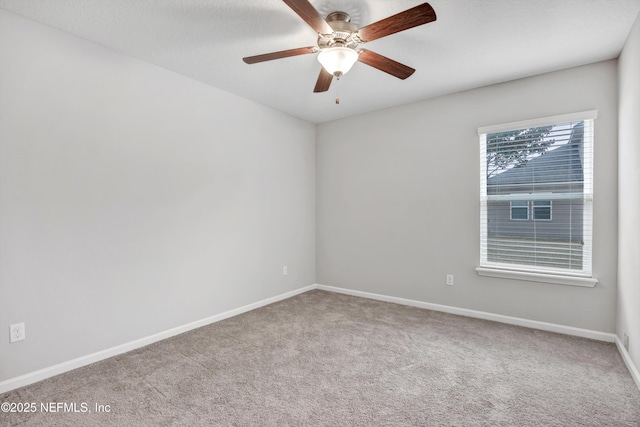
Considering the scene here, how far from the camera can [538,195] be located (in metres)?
3.23

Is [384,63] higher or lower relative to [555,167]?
higher

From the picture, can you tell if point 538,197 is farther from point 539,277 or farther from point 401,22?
point 401,22

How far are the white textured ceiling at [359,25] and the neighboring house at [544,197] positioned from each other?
84cm

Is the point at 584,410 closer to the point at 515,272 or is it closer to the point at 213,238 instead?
the point at 515,272

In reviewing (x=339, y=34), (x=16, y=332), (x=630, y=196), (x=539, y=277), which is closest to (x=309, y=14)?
(x=339, y=34)

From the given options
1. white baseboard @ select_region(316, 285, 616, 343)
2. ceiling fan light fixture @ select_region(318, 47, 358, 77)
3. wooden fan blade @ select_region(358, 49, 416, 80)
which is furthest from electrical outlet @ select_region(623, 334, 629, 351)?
ceiling fan light fixture @ select_region(318, 47, 358, 77)

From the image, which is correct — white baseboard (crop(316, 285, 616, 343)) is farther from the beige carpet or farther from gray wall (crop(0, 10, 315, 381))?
gray wall (crop(0, 10, 315, 381))

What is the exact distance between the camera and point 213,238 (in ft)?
11.4

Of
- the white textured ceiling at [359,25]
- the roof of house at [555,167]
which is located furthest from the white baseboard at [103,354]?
the roof of house at [555,167]

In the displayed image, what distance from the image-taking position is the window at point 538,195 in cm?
301

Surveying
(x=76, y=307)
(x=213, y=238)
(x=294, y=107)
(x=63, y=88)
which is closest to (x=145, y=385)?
(x=76, y=307)

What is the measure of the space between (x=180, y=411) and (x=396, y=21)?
2.58 m

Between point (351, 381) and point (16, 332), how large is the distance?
2.31 m

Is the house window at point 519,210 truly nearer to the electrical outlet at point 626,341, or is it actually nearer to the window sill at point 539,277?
the window sill at point 539,277
